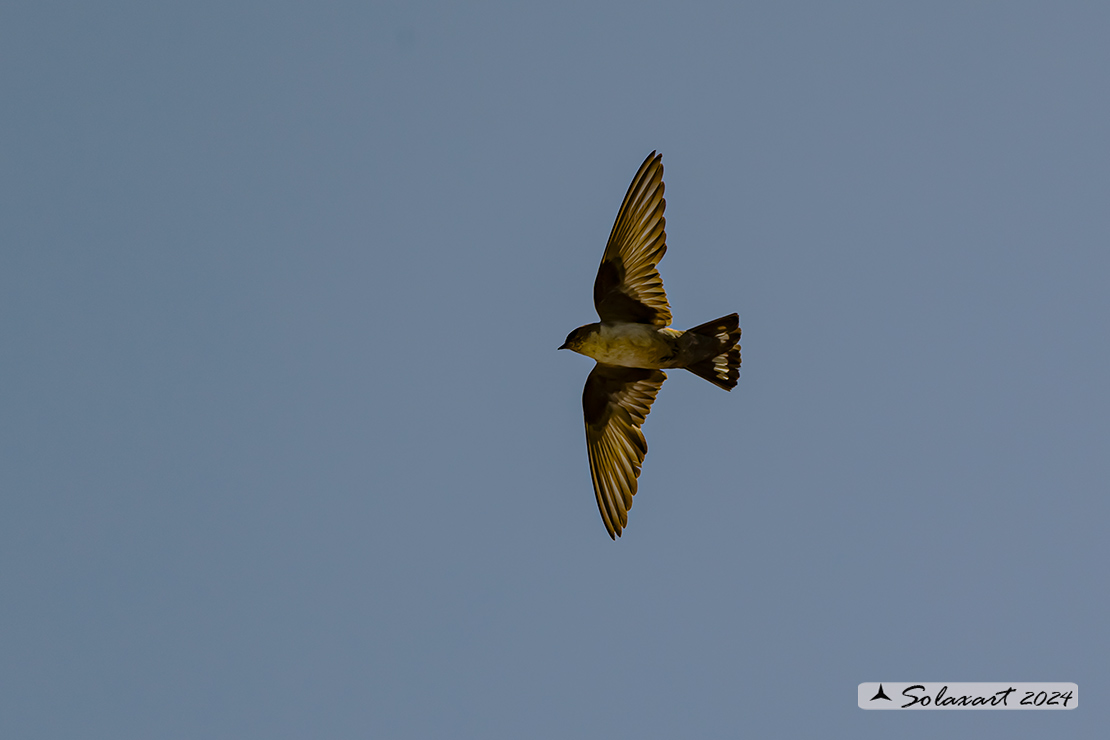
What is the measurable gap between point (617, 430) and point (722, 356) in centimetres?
147

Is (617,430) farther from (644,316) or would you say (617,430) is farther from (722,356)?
(722,356)

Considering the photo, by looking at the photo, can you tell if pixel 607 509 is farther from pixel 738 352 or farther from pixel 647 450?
pixel 738 352

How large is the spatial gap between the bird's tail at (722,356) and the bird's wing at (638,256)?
433mm

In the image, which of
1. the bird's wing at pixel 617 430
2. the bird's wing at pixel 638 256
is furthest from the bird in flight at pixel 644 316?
the bird's wing at pixel 617 430

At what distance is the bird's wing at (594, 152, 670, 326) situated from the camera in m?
13.3

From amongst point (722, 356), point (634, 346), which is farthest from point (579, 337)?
point (722, 356)

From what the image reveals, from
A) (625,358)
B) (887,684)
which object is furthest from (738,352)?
(887,684)

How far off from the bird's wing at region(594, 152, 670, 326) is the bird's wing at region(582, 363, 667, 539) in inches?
31.1

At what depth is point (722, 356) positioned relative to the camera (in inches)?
521

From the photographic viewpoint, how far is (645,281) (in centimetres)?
1329

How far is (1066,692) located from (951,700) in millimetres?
1064

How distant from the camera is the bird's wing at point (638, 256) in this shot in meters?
13.3

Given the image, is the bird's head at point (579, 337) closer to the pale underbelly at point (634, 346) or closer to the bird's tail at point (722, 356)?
the pale underbelly at point (634, 346)

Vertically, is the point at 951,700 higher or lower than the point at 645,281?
lower
